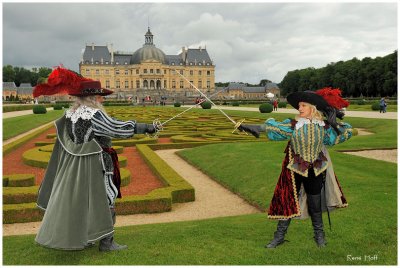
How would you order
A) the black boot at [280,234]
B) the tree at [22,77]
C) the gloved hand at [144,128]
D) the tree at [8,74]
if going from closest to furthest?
the gloved hand at [144,128] → the black boot at [280,234] → the tree at [8,74] → the tree at [22,77]

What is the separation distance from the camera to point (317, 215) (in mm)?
3811

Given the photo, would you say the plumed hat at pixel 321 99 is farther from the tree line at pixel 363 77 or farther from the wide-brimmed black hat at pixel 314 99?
the tree line at pixel 363 77

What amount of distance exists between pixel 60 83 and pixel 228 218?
102 inches

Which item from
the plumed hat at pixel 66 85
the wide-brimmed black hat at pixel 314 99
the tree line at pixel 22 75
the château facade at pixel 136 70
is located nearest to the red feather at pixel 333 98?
the wide-brimmed black hat at pixel 314 99

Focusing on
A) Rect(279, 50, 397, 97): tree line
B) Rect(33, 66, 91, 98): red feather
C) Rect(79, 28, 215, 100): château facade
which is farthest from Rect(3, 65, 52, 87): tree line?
Rect(33, 66, 91, 98): red feather

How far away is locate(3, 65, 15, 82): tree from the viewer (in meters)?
93.8

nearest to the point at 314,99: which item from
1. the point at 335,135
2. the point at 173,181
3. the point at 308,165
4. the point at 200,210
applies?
the point at 335,135


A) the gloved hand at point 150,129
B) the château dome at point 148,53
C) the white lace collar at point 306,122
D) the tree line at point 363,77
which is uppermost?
the château dome at point 148,53

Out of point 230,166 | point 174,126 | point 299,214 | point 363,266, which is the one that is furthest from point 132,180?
point 174,126

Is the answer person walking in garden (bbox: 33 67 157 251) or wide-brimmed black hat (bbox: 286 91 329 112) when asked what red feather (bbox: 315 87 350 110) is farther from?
person walking in garden (bbox: 33 67 157 251)

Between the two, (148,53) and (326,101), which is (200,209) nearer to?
(326,101)

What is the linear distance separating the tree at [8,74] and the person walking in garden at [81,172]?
99.3 metres

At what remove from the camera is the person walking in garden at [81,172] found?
352cm

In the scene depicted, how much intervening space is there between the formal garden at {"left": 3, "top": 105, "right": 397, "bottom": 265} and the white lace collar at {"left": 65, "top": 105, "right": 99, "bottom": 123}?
1.21m
